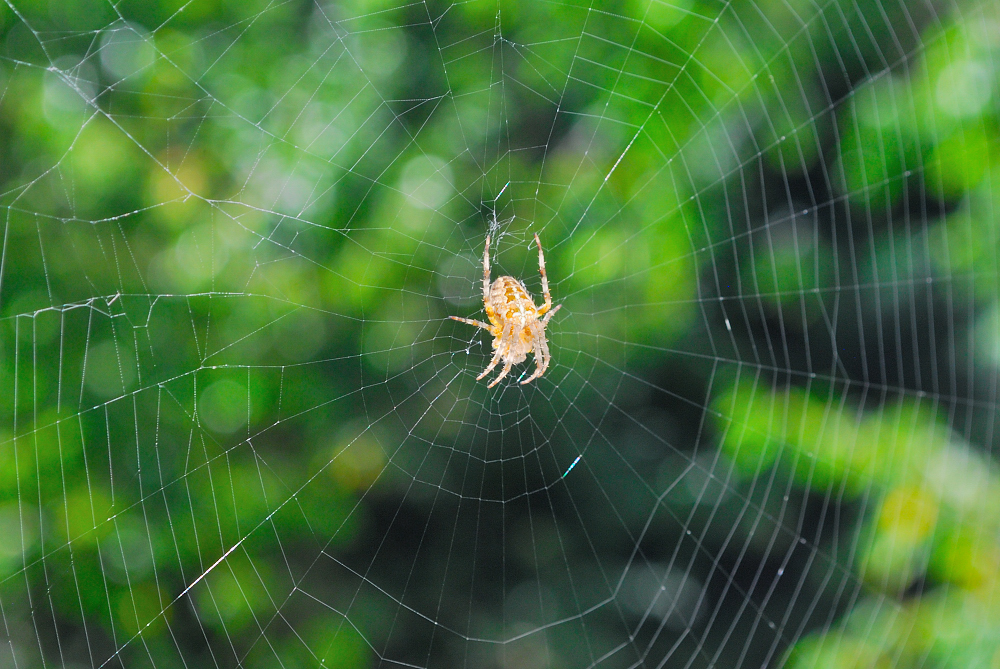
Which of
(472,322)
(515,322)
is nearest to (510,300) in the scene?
(515,322)

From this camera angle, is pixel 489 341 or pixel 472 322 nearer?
pixel 472 322

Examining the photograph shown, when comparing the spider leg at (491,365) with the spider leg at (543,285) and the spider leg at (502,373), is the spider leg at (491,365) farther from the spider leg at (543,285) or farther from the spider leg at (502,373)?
the spider leg at (543,285)

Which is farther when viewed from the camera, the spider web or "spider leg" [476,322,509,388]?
"spider leg" [476,322,509,388]

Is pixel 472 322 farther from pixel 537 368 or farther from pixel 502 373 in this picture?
pixel 537 368

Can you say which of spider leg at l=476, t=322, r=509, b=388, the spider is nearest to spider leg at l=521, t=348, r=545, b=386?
the spider

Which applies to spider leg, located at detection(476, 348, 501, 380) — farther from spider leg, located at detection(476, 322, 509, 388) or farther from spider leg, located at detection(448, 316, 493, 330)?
spider leg, located at detection(448, 316, 493, 330)

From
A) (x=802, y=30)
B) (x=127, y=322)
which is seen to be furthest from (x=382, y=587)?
(x=802, y=30)
